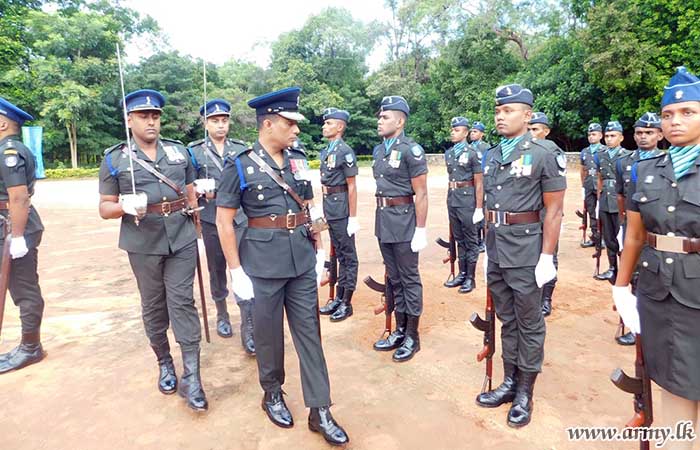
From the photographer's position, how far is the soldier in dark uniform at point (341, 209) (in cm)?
519

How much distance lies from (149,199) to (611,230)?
18.3 ft

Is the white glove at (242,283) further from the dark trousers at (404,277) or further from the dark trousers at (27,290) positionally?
the dark trousers at (27,290)

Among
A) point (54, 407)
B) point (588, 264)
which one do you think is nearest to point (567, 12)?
point (588, 264)

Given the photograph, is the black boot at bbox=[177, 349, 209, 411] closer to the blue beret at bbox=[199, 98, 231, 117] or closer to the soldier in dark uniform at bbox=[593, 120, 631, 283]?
the blue beret at bbox=[199, 98, 231, 117]

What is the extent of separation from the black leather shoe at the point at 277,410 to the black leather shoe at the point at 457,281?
3.54 metres

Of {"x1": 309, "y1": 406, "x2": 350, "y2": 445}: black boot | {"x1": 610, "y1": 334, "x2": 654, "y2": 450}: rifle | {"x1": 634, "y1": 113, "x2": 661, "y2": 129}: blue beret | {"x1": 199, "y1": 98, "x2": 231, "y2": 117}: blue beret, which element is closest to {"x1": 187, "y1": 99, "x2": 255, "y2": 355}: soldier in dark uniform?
{"x1": 199, "y1": 98, "x2": 231, "y2": 117}: blue beret

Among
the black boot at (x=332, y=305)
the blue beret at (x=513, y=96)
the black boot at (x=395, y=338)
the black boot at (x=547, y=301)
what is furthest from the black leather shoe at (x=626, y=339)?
the black boot at (x=332, y=305)

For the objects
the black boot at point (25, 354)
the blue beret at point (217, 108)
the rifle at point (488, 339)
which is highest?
the blue beret at point (217, 108)

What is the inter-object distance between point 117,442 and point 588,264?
21.6 ft

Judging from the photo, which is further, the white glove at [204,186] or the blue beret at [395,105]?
the white glove at [204,186]

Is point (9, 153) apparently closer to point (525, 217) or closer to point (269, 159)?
point (269, 159)

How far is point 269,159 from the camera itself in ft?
9.95

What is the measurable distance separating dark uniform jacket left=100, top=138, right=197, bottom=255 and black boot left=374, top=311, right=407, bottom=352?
1940mm

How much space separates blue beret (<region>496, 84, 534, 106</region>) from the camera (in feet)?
10.2
